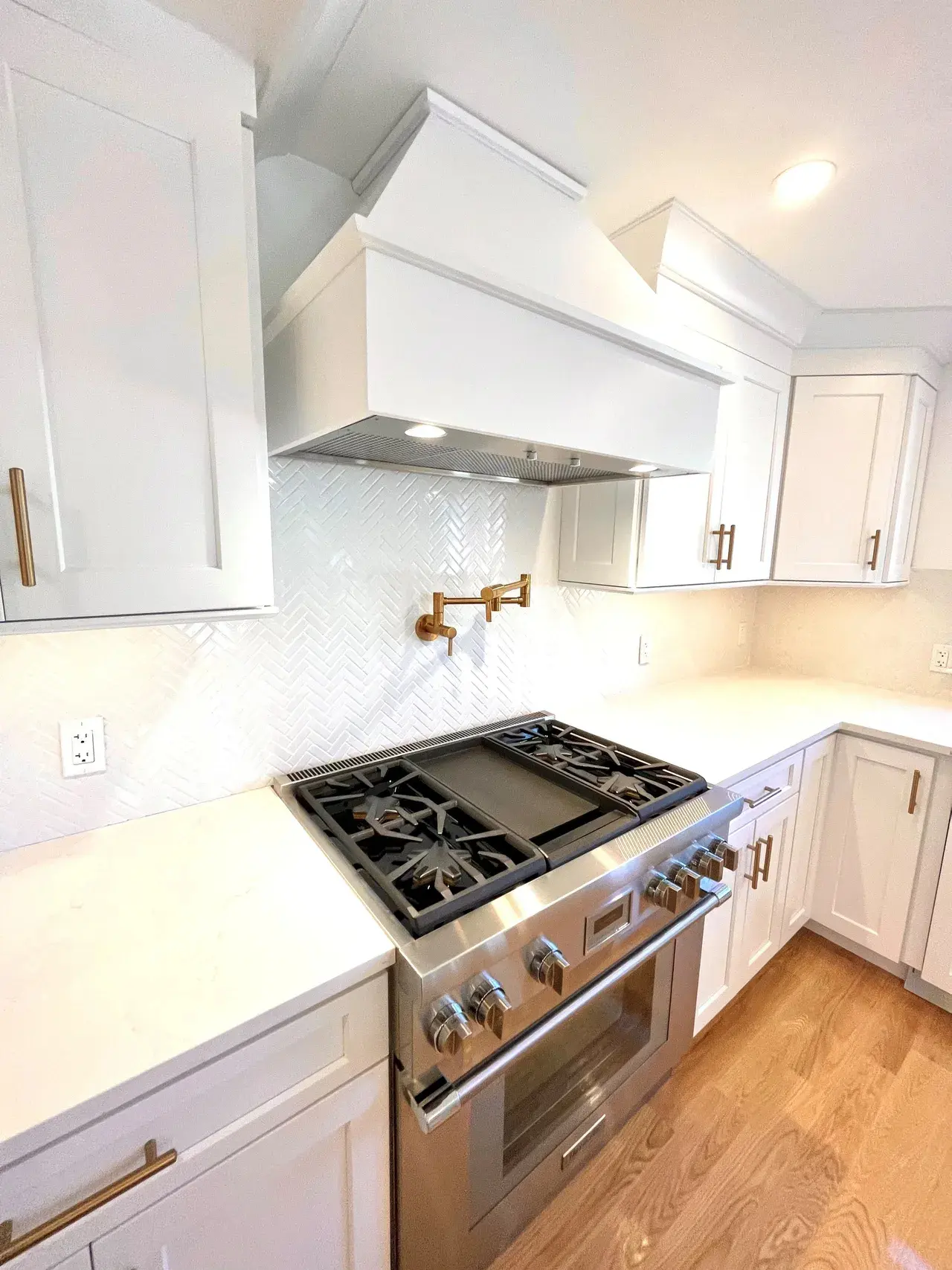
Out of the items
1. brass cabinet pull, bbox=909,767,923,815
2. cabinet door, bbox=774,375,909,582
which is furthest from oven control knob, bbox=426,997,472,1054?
cabinet door, bbox=774,375,909,582

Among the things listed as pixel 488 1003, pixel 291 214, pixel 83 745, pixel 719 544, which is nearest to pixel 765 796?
pixel 719 544

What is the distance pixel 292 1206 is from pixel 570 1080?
61 cm

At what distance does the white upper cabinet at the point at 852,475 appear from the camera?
6.32ft

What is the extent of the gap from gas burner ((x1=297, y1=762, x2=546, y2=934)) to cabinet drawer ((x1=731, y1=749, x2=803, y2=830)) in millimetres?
782

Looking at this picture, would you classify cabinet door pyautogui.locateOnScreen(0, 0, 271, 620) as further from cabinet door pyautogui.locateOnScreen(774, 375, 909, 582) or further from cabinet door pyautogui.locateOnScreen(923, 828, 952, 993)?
cabinet door pyautogui.locateOnScreen(923, 828, 952, 993)

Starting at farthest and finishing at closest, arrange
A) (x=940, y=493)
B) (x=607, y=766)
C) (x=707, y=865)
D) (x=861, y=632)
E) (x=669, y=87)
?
(x=861, y=632), (x=940, y=493), (x=607, y=766), (x=707, y=865), (x=669, y=87)

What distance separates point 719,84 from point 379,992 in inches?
66.2

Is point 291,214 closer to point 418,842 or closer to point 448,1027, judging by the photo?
point 418,842

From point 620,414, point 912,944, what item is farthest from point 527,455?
point 912,944

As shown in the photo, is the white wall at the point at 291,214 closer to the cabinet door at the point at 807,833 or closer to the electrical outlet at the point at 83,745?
the electrical outlet at the point at 83,745

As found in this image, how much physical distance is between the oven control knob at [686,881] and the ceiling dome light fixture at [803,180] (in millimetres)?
1572

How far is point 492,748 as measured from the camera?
5.12 feet

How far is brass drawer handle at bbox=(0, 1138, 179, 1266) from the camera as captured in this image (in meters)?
0.57

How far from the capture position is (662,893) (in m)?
1.10
